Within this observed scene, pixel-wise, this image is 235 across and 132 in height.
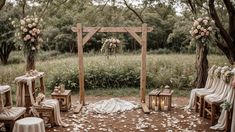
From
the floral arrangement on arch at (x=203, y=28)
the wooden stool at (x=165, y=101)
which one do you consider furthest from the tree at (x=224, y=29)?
the wooden stool at (x=165, y=101)

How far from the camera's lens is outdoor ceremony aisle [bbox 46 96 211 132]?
675 centimetres

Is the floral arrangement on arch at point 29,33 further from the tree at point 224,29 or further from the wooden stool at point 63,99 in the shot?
the tree at point 224,29

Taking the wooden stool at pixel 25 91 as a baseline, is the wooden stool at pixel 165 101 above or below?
below

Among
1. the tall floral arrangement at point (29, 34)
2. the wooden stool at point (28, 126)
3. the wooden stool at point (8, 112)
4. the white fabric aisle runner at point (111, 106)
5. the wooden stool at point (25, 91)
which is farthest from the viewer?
the white fabric aisle runner at point (111, 106)

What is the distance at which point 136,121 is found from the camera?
729 cm

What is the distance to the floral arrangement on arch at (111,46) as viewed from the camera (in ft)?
29.0

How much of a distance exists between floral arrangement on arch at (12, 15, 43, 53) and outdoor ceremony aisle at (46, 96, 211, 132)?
195 cm

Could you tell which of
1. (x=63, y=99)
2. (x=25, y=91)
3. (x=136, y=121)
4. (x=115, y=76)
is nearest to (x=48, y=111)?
(x=25, y=91)

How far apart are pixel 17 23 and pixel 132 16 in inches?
359

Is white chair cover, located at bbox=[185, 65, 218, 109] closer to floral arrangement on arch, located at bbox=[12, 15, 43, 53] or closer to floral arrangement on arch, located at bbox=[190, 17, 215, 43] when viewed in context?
floral arrangement on arch, located at bbox=[190, 17, 215, 43]

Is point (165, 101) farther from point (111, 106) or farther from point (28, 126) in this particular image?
point (28, 126)

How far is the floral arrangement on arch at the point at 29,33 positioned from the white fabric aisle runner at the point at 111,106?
222 cm

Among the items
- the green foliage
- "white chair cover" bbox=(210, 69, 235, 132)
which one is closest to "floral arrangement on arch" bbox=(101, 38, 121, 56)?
"white chair cover" bbox=(210, 69, 235, 132)

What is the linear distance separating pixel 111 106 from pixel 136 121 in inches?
49.8
